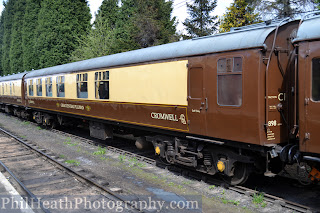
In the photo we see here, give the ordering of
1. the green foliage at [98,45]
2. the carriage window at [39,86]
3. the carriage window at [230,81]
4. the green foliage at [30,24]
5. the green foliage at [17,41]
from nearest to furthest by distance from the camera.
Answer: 1. the carriage window at [230,81]
2. the carriage window at [39,86]
3. the green foliage at [98,45]
4. the green foliage at [30,24]
5. the green foliage at [17,41]

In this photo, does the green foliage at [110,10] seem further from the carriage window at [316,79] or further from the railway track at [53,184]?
the carriage window at [316,79]

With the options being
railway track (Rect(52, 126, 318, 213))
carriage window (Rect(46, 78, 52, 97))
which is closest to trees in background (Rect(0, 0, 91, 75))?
carriage window (Rect(46, 78, 52, 97))

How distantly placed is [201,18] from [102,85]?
20.1 meters

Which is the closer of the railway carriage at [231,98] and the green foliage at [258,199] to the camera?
the railway carriage at [231,98]

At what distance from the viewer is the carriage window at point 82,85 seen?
1147 cm

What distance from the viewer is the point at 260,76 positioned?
5402 mm

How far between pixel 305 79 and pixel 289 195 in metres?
2.72

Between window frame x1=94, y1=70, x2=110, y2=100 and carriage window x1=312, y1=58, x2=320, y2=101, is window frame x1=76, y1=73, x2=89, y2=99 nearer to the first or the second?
window frame x1=94, y1=70, x2=110, y2=100

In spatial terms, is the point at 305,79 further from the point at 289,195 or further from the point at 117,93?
the point at 117,93

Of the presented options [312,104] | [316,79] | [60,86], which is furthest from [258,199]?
[60,86]

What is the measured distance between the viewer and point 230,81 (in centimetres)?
596

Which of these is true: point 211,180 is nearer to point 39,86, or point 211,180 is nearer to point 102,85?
point 102,85

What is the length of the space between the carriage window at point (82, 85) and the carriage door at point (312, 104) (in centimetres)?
850

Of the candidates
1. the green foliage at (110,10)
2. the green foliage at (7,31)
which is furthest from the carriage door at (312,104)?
the green foliage at (7,31)
